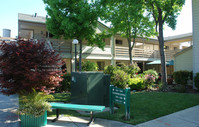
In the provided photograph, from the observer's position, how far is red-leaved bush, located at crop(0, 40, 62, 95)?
4730mm

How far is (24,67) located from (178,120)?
5310 mm

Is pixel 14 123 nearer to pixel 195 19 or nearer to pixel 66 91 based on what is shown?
pixel 66 91

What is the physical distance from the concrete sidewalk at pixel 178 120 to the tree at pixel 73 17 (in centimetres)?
879

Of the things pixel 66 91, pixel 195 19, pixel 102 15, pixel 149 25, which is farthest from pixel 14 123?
pixel 149 25

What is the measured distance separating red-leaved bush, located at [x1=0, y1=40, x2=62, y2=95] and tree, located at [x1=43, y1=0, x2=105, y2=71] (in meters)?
7.13

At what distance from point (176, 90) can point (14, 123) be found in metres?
10.4

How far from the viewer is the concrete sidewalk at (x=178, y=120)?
4891 mm

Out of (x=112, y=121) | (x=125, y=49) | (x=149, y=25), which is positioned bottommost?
(x=112, y=121)

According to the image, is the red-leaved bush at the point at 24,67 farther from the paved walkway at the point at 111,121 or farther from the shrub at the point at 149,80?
the shrub at the point at 149,80

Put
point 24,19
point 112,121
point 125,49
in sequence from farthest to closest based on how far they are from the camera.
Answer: point 125,49 → point 24,19 → point 112,121

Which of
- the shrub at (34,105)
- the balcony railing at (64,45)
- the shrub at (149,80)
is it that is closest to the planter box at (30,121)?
the shrub at (34,105)

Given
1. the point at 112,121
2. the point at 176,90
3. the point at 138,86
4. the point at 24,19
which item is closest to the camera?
the point at 112,121

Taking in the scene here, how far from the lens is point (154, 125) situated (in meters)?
4.88

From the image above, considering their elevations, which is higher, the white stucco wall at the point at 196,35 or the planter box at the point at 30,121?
the white stucco wall at the point at 196,35
